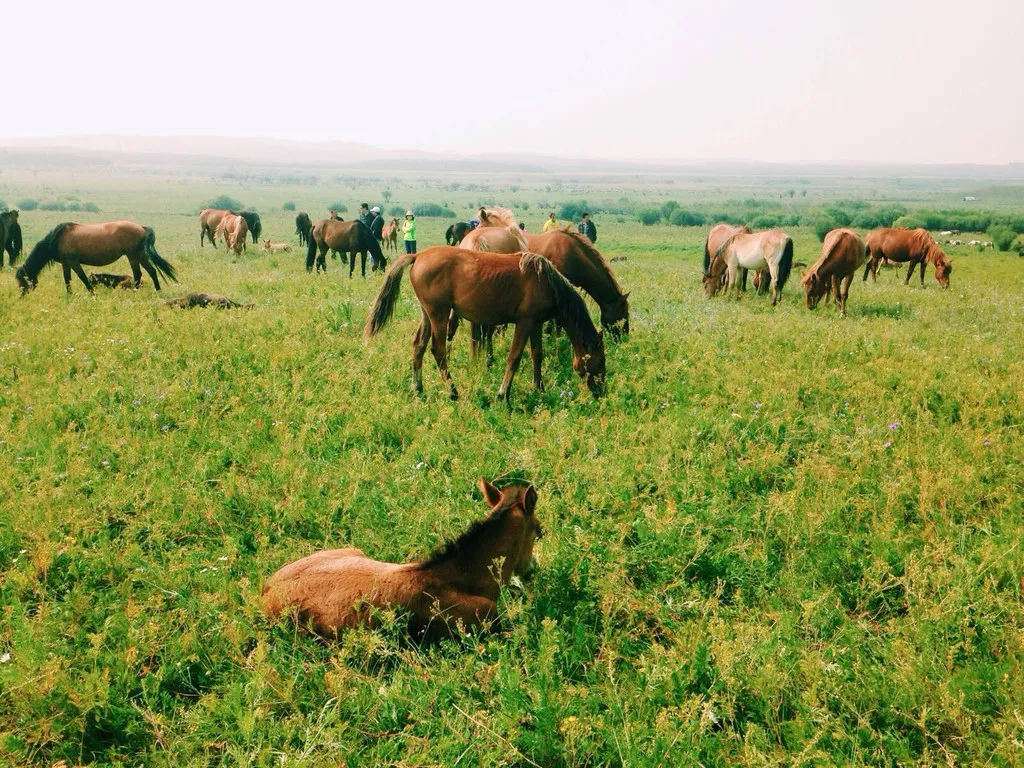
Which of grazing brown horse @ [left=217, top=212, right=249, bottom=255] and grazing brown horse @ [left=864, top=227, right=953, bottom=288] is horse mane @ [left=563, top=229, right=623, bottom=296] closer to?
grazing brown horse @ [left=864, top=227, right=953, bottom=288]

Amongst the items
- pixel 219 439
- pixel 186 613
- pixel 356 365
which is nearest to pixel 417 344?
pixel 356 365

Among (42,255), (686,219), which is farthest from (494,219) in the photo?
(686,219)

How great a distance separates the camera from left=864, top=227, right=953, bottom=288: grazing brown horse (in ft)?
71.8

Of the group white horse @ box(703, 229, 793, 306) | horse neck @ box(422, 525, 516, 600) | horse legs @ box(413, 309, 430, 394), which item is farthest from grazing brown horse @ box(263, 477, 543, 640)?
white horse @ box(703, 229, 793, 306)

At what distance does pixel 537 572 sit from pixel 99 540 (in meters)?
3.35

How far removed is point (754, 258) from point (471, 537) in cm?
1526

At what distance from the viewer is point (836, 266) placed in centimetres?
1554

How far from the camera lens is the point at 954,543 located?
4930 millimetres

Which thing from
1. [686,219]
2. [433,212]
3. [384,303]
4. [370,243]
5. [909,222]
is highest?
[909,222]

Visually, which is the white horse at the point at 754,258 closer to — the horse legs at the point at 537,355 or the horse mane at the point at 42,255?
the horse legs at the point at 537,355

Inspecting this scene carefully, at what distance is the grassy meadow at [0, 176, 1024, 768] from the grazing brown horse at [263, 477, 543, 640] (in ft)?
0.47

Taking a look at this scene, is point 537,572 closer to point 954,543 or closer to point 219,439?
point 954,543

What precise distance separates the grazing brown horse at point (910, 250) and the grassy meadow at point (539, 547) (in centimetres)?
1395

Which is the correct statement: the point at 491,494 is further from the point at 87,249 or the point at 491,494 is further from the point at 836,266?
the point at 836,266
